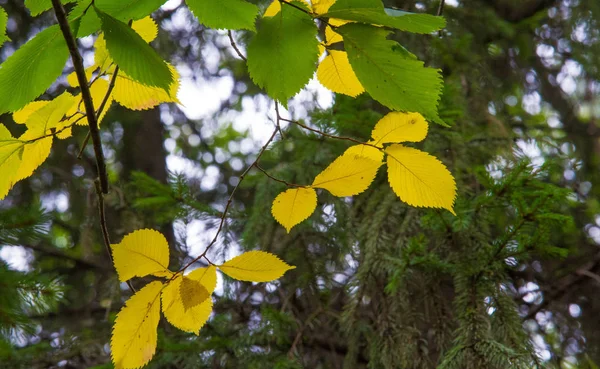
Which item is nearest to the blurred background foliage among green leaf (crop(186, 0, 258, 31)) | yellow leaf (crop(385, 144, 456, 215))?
yellow leaf (crop(385, 144, 456, 215))

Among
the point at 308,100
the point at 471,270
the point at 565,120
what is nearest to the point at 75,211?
the point at 308,100

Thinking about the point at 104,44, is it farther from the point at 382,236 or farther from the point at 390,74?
the point at 382,236

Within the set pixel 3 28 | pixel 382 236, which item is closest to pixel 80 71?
pixel 3 28

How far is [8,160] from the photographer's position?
635mm

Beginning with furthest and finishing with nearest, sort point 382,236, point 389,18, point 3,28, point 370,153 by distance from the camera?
point 382,236
point 370,153
point 3,28
point 389,18

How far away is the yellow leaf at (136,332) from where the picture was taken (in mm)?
619

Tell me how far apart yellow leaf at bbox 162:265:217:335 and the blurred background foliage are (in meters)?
0.57

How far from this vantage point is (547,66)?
3117 mm

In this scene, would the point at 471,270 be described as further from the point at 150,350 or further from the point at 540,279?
the point at 540,279

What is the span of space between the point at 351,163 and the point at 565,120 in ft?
9.26

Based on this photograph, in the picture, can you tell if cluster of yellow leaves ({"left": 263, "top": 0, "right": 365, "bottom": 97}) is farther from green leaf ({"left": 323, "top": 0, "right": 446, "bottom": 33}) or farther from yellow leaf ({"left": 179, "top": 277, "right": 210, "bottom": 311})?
yellow leaf ({"left": 179, "top": 277, "right": 210, "bottom": 311})

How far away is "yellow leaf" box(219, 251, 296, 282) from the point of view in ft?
2.11

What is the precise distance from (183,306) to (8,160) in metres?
0.28

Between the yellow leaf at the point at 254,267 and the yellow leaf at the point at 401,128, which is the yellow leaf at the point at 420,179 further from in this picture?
the yellow leaf at the point at 254,267
